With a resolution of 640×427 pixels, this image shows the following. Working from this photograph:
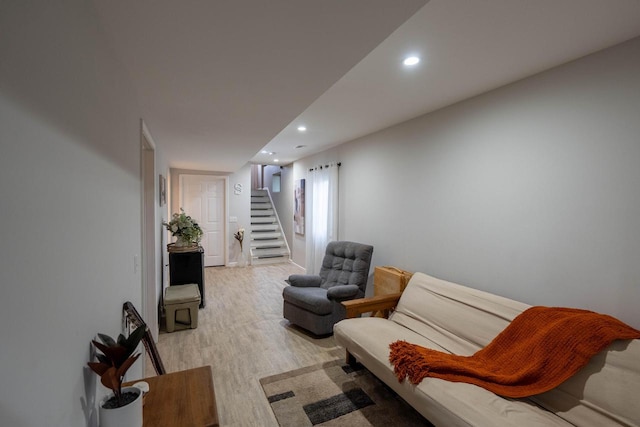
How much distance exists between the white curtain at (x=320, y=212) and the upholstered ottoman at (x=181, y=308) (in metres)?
2.24

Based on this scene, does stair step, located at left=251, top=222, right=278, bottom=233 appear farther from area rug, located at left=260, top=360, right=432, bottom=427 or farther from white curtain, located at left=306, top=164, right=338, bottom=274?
area rug, located at left=260, top=360, right=432, bottom=427

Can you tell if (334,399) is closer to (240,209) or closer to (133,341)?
(133,341)

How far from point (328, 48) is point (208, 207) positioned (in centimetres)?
567

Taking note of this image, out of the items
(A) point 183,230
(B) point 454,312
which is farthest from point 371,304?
(A) point 183,230

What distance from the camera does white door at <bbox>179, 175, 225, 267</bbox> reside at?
6154 mm

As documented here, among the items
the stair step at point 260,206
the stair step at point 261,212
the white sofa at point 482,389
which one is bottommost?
the white sofa at point 482,389

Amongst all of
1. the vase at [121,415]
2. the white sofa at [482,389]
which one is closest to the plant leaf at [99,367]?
the vase at [121,415]

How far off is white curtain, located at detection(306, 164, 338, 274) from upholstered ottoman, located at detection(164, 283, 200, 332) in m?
2.24

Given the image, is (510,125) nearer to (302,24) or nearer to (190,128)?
(302,24)

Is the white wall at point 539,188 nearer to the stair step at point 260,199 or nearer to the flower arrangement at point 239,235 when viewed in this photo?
the flower arrangement at point 239,235

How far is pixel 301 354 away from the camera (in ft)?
9.23

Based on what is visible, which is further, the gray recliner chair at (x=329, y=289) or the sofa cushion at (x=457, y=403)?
the gray recliner chair at (x=329, y=289)

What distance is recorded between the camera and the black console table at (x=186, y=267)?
3.79 m

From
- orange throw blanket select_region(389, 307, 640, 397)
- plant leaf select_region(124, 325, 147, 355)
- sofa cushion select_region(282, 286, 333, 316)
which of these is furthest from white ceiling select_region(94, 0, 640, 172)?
sofa cushion select_region(282, 286, 333, 316)
